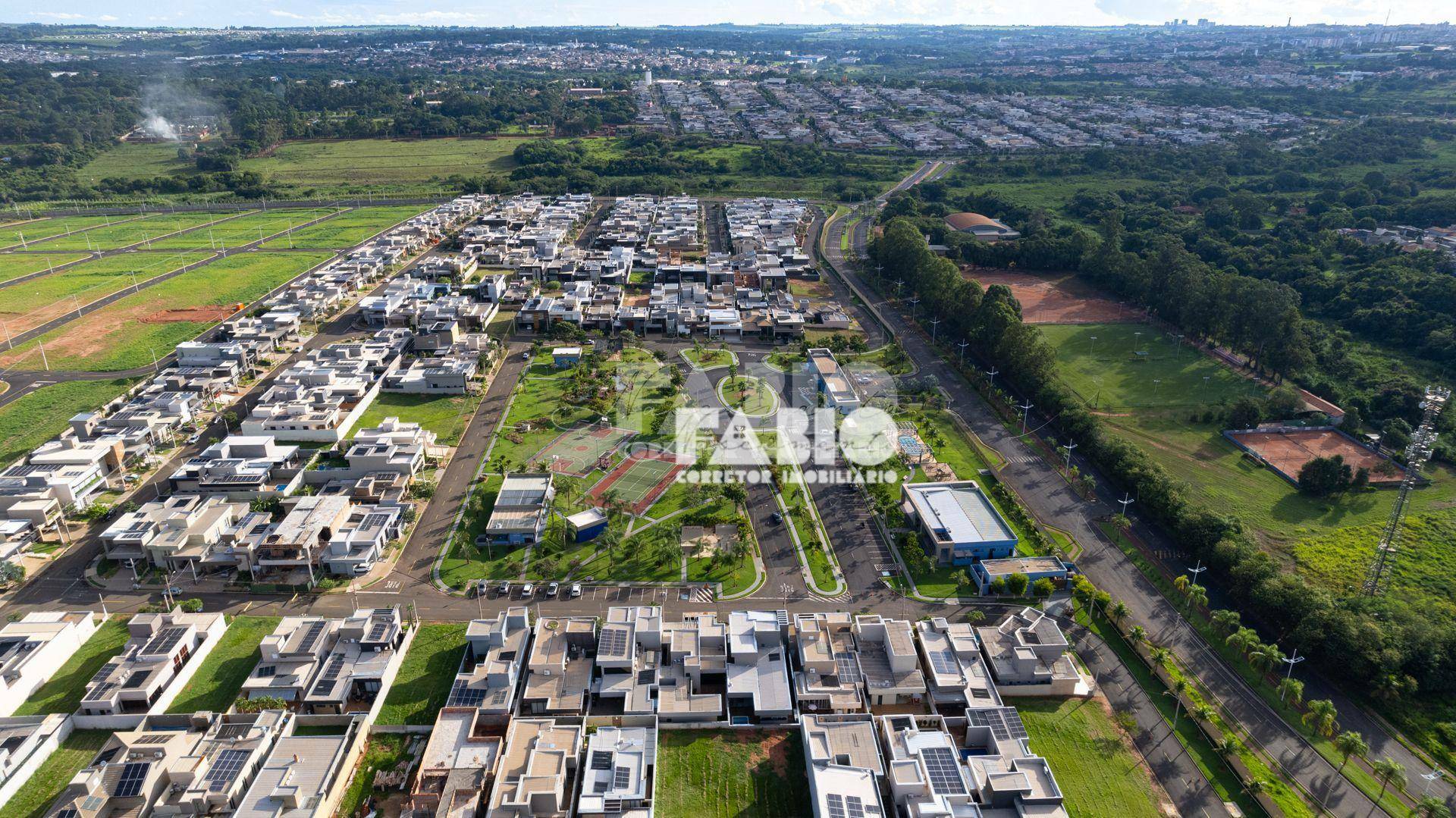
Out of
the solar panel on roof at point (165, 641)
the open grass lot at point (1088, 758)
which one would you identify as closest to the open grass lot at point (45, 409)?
the solar panel on roof at point (165, 641)

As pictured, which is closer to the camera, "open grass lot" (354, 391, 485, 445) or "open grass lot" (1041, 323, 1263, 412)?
"open grass lot" (354, 391, 485, 445)

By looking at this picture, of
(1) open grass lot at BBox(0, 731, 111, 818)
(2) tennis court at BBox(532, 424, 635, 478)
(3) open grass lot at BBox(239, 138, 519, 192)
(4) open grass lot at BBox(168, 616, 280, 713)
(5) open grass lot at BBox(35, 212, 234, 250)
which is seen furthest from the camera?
(3) open grass lot at BBox(239, 138, 519, 192)

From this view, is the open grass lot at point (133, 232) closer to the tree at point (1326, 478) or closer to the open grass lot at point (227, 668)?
the open grass lot at point (227, 668)

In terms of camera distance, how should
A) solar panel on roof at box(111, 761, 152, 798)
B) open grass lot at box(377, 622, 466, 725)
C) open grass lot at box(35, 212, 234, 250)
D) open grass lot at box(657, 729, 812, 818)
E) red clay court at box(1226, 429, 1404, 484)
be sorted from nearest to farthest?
solar panel on roof at box(111, 761, 152, 798) < open grass lot at box(657, 729, 812, 818) < open grass lot at box(377, 622, 466, 725) < red clay court at box(1226, 429, 1404, 484) < open grass lot at box(35, 212, 234, 250)

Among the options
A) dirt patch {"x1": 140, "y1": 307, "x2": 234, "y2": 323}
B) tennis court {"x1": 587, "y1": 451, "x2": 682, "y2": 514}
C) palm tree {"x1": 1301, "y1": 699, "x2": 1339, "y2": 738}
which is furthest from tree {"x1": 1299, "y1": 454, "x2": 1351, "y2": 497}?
dirt patch {"x1": 140, "y1": 307, "x2": 234, "y2": 323}

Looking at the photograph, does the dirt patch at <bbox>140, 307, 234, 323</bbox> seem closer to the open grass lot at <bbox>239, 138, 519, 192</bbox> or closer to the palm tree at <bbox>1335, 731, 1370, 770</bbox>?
the open grass lot at <bbox>239, 138, 519, 192</bbox>

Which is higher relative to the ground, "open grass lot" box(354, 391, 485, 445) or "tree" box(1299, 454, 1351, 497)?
"open grass lot" box(354, 391, 485, 445)

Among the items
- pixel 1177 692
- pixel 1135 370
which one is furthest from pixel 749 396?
pixel 1177 692
